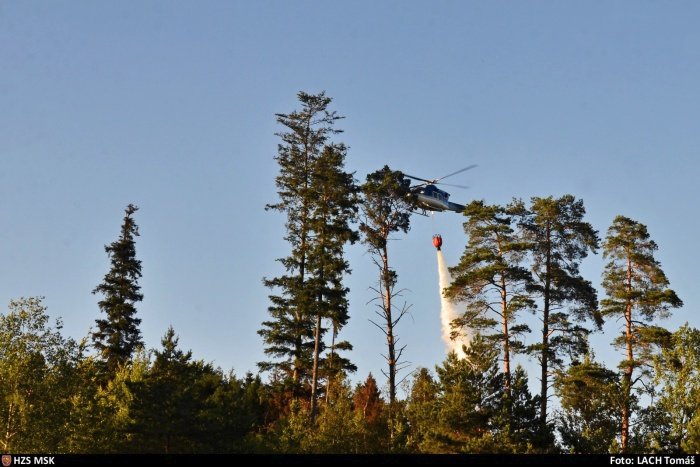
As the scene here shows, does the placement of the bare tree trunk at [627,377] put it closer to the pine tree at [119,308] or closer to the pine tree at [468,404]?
the pine tree at [468,404]

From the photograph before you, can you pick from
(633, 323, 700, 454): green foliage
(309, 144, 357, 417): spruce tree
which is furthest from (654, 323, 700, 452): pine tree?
(309, 144, 357, 417): spruce tree

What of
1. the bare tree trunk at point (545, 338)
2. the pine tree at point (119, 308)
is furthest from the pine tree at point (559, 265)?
the pine tree at point (119, 308)

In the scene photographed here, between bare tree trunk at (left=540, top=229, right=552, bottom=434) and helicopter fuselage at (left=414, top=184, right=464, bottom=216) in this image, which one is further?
helicopter fuselage at (left=414, top=184, right=464, bottom=216)

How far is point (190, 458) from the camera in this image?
30.5m

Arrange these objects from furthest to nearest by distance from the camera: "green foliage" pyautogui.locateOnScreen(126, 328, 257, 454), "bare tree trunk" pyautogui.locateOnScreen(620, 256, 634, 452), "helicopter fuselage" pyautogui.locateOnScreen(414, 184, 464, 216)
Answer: "helicopter fuselage" pyautogui.locateOnScreen(414, 184, 464, 216) → "bare tree trunk" pyautogui.locateOnScreen(620, 256, 634, 452) → "green foliage" pyautogui.locateOnScreen(126, 328, 257, 454)

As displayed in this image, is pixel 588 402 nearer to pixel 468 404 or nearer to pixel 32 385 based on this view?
pixel 468 404

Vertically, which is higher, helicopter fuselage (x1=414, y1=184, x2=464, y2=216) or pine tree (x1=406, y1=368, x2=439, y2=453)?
helicopter fuselage (x1=414, y1=184, x2=464, y2=216)

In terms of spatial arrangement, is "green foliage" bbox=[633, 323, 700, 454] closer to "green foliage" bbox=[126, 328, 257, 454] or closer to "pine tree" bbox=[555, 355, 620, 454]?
"pine tree" bbox=[555, 355, 620, 454]

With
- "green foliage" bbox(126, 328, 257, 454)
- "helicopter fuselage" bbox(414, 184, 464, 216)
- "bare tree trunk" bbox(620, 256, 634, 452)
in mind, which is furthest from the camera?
"helicopter fuselage" bbox(414, 184, 464, 216)

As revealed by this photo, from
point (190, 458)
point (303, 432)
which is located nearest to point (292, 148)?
point (303, 432)

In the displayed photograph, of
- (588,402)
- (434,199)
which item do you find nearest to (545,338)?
(588,402)

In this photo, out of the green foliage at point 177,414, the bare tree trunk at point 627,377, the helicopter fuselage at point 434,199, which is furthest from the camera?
the helicopter fuselage at point 434,199

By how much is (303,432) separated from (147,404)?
31.3ft

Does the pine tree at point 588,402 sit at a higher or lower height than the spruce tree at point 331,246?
lower
